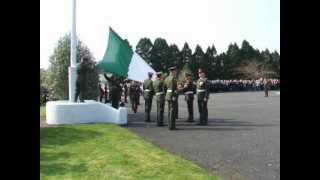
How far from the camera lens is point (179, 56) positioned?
6575cm

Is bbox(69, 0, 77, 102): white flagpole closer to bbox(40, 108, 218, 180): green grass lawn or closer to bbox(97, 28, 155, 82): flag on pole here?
bbox(97, 28, 155, 82): flag on pole

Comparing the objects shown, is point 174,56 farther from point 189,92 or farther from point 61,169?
point 61,169

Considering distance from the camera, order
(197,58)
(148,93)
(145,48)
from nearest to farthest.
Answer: (148,93), (145,48), (197,58)

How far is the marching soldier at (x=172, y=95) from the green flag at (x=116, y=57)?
166 cm

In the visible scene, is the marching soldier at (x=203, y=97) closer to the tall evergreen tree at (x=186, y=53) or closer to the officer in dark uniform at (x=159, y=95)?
the officer in dark uniform at (x=159, y=95)

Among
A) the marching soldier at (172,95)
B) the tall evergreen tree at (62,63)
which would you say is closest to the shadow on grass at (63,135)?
the marching soldier at (172,95)

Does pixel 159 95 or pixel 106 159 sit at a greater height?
pixel 159 95

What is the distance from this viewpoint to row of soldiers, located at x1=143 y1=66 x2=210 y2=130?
14266 mm

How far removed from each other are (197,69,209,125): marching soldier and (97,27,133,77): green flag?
7.25ft

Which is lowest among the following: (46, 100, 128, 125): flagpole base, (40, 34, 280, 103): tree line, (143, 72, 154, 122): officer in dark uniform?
(46, 100, 128, 125): flagpole base

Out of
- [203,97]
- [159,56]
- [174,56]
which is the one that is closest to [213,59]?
[174,56]

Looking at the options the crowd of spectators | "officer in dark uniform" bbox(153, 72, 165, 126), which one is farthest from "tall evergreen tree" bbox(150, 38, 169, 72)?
"officer in dark uniform" bbox(153, 72, 165, 126)

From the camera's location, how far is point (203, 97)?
15758mm

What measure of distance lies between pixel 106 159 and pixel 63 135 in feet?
10.8
